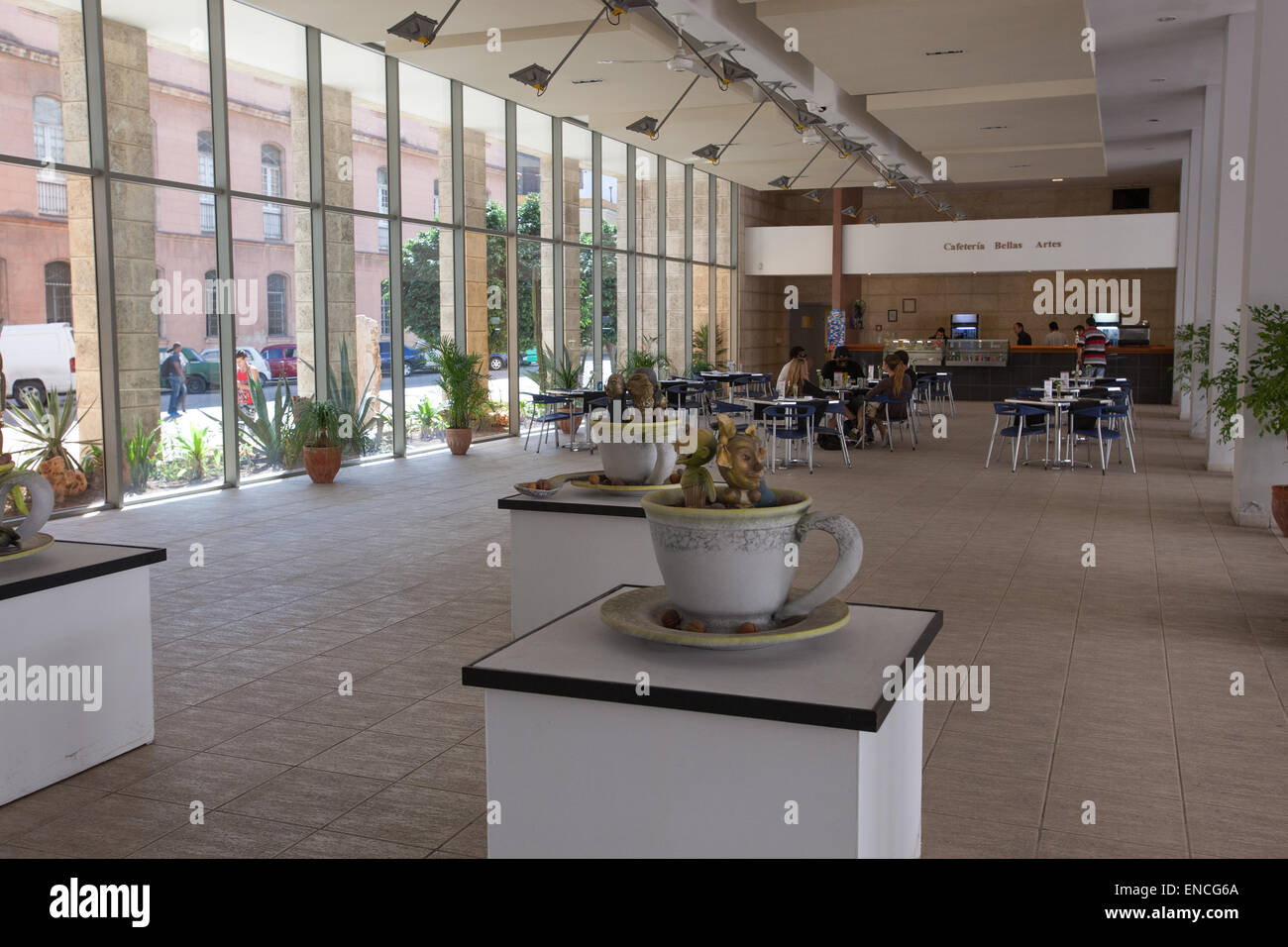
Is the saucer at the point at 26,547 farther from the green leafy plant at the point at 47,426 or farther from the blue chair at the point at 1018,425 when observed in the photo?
the blue chair at the point at 1018,425

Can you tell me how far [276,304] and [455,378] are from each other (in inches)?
108

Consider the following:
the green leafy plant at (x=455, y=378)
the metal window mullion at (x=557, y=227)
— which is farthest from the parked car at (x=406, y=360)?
the metal window mullion at (x=557, y=227)

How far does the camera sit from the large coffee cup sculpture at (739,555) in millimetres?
2271

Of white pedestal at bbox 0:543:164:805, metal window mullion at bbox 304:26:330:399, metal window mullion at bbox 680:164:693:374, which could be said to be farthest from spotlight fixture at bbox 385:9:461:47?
metal window mullion at bbox 680:164:693:374

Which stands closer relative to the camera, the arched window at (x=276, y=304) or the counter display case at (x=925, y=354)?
the arched window at (x=276, y=304)

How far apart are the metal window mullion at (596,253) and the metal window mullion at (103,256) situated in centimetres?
914

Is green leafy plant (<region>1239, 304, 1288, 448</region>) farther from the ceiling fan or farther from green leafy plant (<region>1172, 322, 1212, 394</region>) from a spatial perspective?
the ceiling fan

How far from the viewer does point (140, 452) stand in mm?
10125

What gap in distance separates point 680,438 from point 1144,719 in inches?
83.2

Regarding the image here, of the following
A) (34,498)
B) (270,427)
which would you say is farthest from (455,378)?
(34,498)

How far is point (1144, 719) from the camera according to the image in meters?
4.46

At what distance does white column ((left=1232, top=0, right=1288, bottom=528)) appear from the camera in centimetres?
848

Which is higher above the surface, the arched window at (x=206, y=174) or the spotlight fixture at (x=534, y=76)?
the spotlight fixture at (x=534, y=76)

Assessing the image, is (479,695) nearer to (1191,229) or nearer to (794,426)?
(794,426)
